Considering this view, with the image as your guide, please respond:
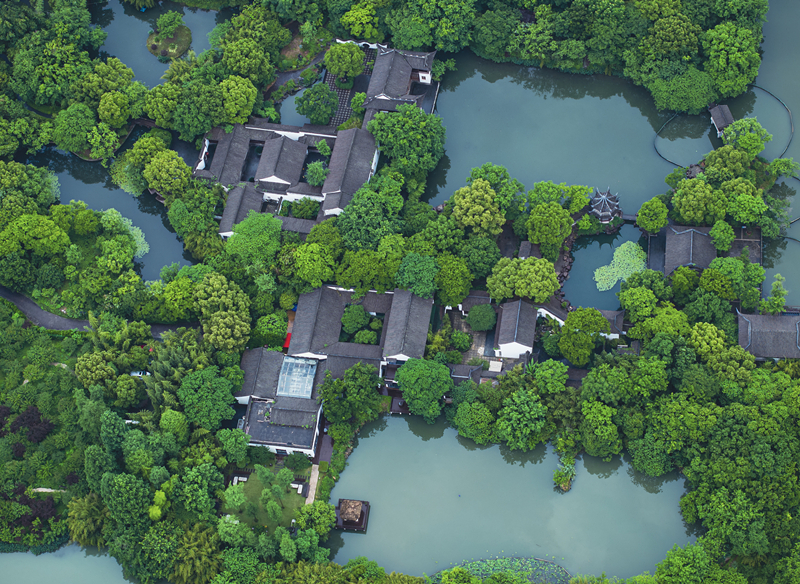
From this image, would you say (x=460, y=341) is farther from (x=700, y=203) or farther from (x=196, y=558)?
(x=196, y=558)

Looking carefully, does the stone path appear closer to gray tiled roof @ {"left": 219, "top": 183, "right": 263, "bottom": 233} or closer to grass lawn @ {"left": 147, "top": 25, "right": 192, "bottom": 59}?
gray tiled roof @ {"left": 219, "top": 183, "right": 263, "bottom": 233}

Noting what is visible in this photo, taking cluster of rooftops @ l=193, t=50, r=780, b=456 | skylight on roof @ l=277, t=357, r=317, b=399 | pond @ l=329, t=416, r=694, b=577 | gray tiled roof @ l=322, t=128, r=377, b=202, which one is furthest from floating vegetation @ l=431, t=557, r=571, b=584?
gray tiled roof @ l=322, t=128, r=377, b=202

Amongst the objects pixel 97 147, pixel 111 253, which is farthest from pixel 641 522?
pixel 97 147

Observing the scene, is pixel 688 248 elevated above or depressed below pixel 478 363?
above

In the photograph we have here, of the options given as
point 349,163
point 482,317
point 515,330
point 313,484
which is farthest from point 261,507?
point 349,163

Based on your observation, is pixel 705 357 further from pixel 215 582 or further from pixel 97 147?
pixel 97 147
